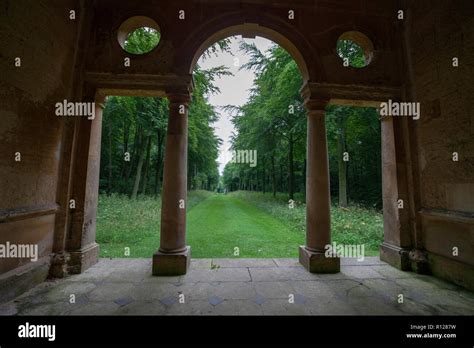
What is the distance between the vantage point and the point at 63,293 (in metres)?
3.58

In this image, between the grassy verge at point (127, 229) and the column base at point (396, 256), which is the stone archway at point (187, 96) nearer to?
the column base at point (396, 256)

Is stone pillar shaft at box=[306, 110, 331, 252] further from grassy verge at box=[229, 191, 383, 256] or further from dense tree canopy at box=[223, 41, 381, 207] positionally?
dense tree canopy at box=[223, 41, 381, 207]

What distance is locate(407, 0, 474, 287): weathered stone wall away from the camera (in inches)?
157

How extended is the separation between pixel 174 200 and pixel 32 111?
106 inches

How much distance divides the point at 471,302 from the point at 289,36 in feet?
18.1

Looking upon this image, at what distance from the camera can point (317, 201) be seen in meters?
4.83

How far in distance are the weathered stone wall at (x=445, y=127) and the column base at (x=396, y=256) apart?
0.40m

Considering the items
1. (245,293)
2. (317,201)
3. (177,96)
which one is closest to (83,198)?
(177,96)

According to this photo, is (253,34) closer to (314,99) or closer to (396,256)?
(314,99)

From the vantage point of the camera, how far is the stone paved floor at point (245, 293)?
3.14 meters

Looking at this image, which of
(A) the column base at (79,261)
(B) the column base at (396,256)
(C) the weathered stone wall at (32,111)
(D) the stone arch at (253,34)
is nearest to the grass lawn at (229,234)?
(B) the column base at (396,256)
